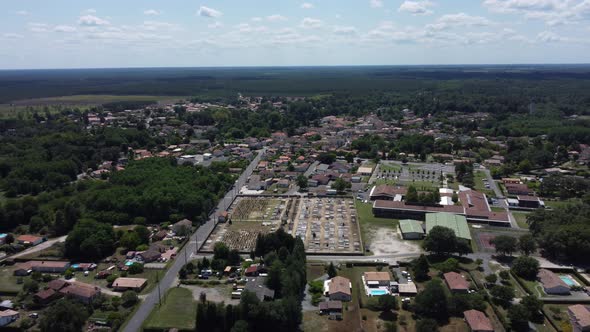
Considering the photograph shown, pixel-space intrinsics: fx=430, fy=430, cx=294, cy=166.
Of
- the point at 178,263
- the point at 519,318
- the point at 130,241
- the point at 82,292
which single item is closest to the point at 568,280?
the point at 519,318

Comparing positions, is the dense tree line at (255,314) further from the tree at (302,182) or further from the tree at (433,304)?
the tree at (302,182)

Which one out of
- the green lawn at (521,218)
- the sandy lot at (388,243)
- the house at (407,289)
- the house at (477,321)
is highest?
the house at (477,321)

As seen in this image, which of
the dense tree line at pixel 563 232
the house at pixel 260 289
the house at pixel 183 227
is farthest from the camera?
the house at pixel 183 227

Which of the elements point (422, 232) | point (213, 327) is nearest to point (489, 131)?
point (422, 232)

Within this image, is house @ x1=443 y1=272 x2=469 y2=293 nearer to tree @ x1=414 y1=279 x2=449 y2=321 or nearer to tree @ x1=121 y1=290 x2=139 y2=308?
tree @ x1=414 y1=279 x2=449 y2=321

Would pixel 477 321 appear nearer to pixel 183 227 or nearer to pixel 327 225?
pixel 327 225

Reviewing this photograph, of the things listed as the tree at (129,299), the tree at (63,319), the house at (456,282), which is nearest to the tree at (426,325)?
the house at (456,282)

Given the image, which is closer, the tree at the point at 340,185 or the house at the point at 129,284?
the house at the point at 129,284

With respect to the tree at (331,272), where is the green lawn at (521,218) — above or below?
below

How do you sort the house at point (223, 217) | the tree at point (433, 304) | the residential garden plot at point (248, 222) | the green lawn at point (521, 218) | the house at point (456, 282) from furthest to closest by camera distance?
1. the house at point (223, 217)
2. the green lawn at point (521, 218)
3. the residential garden plot at point (248, 222)
4. the house at point (456, 282)
5. the tree at point (433, 304)
